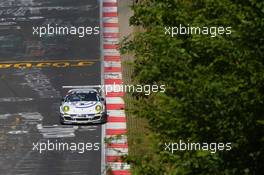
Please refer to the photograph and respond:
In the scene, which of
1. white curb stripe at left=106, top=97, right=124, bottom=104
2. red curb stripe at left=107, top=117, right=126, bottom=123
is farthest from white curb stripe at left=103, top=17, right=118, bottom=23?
red curb stripe at left=107, top=117, right=126, bottom=123

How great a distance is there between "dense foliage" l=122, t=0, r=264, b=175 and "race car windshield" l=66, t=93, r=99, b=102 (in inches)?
694

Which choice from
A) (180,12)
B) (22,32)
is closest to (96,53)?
(22,32)

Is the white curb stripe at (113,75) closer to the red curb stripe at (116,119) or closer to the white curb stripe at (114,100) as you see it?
the white curb stripe at (114,100)

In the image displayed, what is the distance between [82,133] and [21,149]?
266 cm

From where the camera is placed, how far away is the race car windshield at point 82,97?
98.1 ft

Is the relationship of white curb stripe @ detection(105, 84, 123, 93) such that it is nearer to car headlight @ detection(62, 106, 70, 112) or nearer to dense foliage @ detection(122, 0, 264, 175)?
car headlight @ detection(62, 106, 70, 112)

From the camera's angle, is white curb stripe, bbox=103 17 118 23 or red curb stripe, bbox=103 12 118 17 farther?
red curb stripe, bbox=103 12 118 17

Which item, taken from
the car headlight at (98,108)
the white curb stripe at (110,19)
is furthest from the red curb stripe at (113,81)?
the white curb stripe at (110,19)

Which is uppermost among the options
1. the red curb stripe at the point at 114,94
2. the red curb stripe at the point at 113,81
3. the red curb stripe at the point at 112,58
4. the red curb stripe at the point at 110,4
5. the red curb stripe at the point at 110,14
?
the red curb stripe at the point at 110,4

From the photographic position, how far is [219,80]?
1120cm

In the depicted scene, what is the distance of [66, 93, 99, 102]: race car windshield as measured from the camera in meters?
29.9

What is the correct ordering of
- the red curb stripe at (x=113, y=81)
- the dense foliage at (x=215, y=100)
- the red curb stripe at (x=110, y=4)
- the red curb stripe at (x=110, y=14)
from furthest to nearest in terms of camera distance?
the red curb stripe at (x=110, y=4) → the red curb stripe at (x=110, y=14) → the red curb stripe at (x=113, y=81) → the dense foliage at (x=215, y=100)

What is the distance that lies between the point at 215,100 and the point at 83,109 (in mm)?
18907

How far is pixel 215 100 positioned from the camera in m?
10.9
